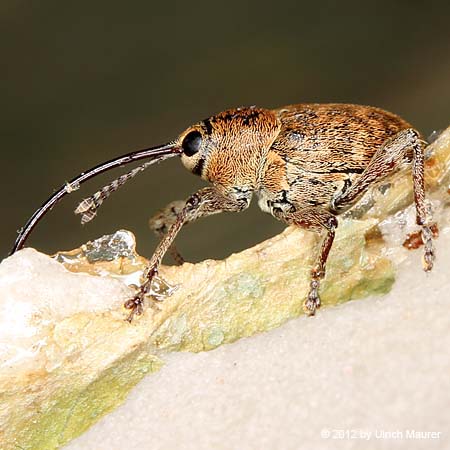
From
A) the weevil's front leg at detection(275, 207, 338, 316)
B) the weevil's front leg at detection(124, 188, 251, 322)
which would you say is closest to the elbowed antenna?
the weevil's front leg at detection(124, 188, 251, 322)

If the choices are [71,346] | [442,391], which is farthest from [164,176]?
[442,391]

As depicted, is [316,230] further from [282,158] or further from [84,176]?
[84,176]

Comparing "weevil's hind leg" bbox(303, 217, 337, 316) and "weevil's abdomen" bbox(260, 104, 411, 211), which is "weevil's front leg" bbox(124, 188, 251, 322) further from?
"weevil's hind leg" bbox(303, 217, 337, 316)

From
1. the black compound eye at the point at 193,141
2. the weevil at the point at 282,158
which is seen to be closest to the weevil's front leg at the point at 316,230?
the weevil at the point at 282,158

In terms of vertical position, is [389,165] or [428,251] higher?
[389,165]

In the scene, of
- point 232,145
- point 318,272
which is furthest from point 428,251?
point 232,145

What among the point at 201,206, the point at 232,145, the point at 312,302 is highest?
the point at 232,145
